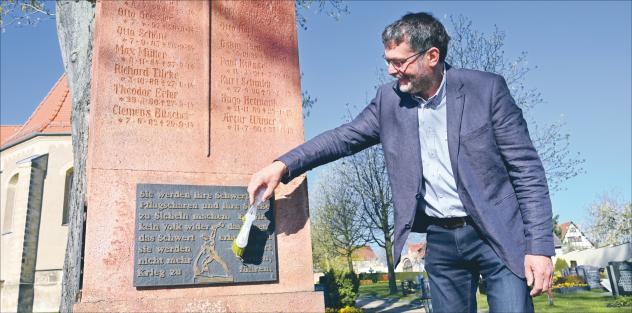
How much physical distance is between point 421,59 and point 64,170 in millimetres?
26297

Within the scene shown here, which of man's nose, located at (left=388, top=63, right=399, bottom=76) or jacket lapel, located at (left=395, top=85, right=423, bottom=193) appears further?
man's nose, located at (left=388, top=63, right=399, bottom=76)

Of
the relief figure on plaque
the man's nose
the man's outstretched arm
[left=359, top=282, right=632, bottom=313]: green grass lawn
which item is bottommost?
[left=359, top=282, right=632, bottom=313]: green grass lawn

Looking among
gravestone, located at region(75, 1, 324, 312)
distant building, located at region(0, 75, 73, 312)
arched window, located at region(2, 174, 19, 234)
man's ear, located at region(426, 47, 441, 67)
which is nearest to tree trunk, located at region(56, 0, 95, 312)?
gravestone, located at region(75, 1, 324, 312)

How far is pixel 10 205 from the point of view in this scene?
26.7m

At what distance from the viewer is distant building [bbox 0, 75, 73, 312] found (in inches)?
946

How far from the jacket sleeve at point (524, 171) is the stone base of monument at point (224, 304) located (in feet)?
9.00

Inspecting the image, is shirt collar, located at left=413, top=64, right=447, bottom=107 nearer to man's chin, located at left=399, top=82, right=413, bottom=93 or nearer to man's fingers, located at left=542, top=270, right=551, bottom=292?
man's chin, located at left=399, top=82, right=413, bottom=93

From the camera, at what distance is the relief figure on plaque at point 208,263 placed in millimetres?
4379

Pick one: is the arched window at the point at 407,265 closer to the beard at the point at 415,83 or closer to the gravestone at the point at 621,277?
the gravestone at the point at 621,277

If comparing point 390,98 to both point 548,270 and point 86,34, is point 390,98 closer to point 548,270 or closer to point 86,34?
point 548,270

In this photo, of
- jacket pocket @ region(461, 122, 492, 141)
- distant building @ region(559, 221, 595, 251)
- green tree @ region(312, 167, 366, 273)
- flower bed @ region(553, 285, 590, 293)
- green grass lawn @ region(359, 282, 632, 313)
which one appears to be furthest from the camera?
distant building @ region(559, 221, 595, 251)

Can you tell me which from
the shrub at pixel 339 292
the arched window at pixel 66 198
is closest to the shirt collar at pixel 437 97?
the shrub at pixel 339 292

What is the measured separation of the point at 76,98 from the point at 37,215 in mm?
21359

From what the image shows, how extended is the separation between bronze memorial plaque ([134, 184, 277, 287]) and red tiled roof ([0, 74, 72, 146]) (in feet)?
76.8
